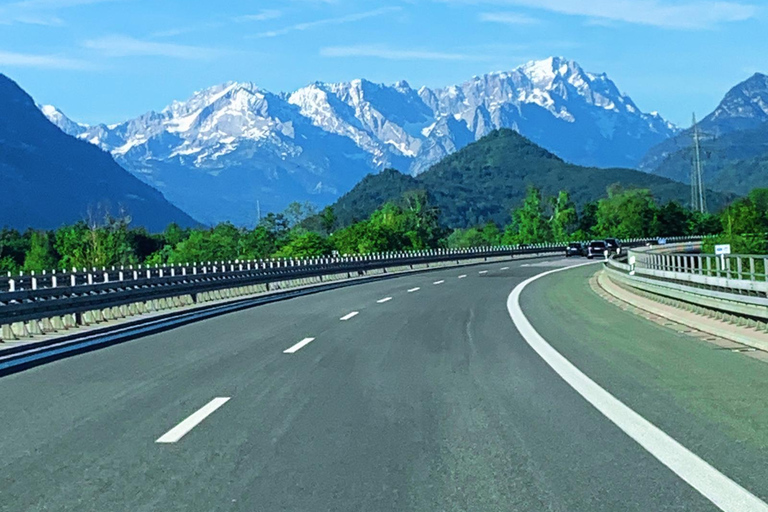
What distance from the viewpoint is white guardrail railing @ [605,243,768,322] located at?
1666cm

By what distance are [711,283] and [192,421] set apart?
41.9 feet

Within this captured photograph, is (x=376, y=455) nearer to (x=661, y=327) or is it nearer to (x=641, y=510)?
(x=641, y=510)

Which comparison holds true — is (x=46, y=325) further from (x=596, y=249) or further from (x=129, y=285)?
(x=596, y=249)

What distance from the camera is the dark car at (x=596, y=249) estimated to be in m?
83.1

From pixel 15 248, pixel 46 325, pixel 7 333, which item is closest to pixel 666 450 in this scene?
pixel 7 333

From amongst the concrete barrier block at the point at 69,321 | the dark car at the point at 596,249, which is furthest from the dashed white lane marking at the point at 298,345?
the dark car at the point at 596,249

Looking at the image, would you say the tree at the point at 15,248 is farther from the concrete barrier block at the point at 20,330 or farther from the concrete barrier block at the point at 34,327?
the concrete barrier block at the point at 20,330

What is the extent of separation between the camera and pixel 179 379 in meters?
12.7

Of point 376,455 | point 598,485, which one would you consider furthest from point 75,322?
point 598,485

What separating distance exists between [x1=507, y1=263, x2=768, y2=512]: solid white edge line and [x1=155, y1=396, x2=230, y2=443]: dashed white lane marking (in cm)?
373

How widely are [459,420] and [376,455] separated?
1688mm

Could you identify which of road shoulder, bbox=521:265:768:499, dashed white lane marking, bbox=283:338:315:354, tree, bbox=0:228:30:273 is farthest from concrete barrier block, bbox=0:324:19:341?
tree, bbox=0:228:30:273

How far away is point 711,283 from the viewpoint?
64.2ft

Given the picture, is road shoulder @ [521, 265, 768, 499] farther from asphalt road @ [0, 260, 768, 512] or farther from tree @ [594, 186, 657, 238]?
tree @ [594, 186, 657, 238]
